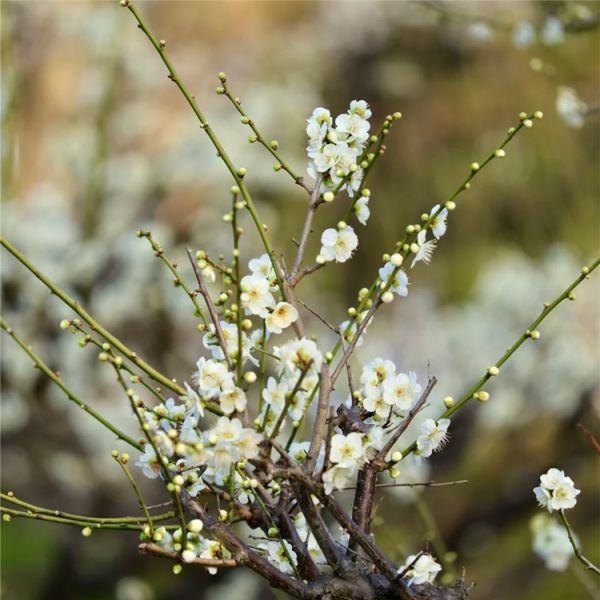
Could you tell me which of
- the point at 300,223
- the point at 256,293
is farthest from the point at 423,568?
the point at 300,223

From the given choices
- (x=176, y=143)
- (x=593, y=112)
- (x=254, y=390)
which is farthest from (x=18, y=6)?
(x=593, y=112)

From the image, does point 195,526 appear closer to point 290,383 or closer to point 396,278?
point 290,383

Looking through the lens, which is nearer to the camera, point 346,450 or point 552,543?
point 346,450

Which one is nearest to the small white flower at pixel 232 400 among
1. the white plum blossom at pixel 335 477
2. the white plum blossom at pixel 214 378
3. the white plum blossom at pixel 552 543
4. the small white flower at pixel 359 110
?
the white plum blossom at pixel 214 378

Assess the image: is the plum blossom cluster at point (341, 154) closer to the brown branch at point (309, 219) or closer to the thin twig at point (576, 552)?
the brown branch at point (309, 219)

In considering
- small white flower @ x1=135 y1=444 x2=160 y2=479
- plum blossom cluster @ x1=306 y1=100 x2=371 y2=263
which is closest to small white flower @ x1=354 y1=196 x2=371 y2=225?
plum blossom cluster @ x1=306 y1=100 x2=371 y2=263

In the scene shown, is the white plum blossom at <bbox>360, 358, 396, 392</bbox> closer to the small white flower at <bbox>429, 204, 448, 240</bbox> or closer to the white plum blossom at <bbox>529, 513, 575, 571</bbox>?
the small white flower at <bbox>429, 204, 448, 240</bbox>

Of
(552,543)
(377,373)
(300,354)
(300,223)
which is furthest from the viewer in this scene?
(300,223)
